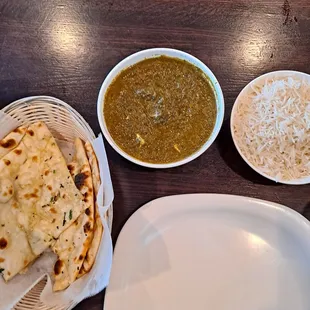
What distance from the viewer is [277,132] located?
155cm

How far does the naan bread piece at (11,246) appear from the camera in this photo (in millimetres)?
1426

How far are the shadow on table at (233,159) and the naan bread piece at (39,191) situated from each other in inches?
21.6

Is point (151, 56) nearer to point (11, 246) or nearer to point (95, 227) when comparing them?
point (95, 227)

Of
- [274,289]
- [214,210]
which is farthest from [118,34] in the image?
[274,289]

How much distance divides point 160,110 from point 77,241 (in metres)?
0.53

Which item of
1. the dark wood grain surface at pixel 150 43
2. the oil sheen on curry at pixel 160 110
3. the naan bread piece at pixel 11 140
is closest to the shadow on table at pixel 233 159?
the dark wood grain surface at pixel 150 43

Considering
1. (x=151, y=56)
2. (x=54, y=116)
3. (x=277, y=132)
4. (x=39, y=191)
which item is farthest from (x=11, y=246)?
(x=277, y=132)

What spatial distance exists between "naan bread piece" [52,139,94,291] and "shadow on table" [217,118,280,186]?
1.65 feet

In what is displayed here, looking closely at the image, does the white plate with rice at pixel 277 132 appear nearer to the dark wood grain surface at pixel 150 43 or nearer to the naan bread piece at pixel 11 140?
the dark wood grain surface at pixel 150 43

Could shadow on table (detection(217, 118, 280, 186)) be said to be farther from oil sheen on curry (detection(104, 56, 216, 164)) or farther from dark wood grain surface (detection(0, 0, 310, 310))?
oil sheen on curry (detection(104, 56, 216, 164))

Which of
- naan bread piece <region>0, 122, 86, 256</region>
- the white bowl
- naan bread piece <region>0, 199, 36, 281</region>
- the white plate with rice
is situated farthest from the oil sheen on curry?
naan bread piece <region>0, 199, 36, 281</region>

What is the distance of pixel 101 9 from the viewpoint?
175cm

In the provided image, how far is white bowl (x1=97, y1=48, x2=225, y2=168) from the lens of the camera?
1511 mm

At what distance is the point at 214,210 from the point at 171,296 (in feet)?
1.09
